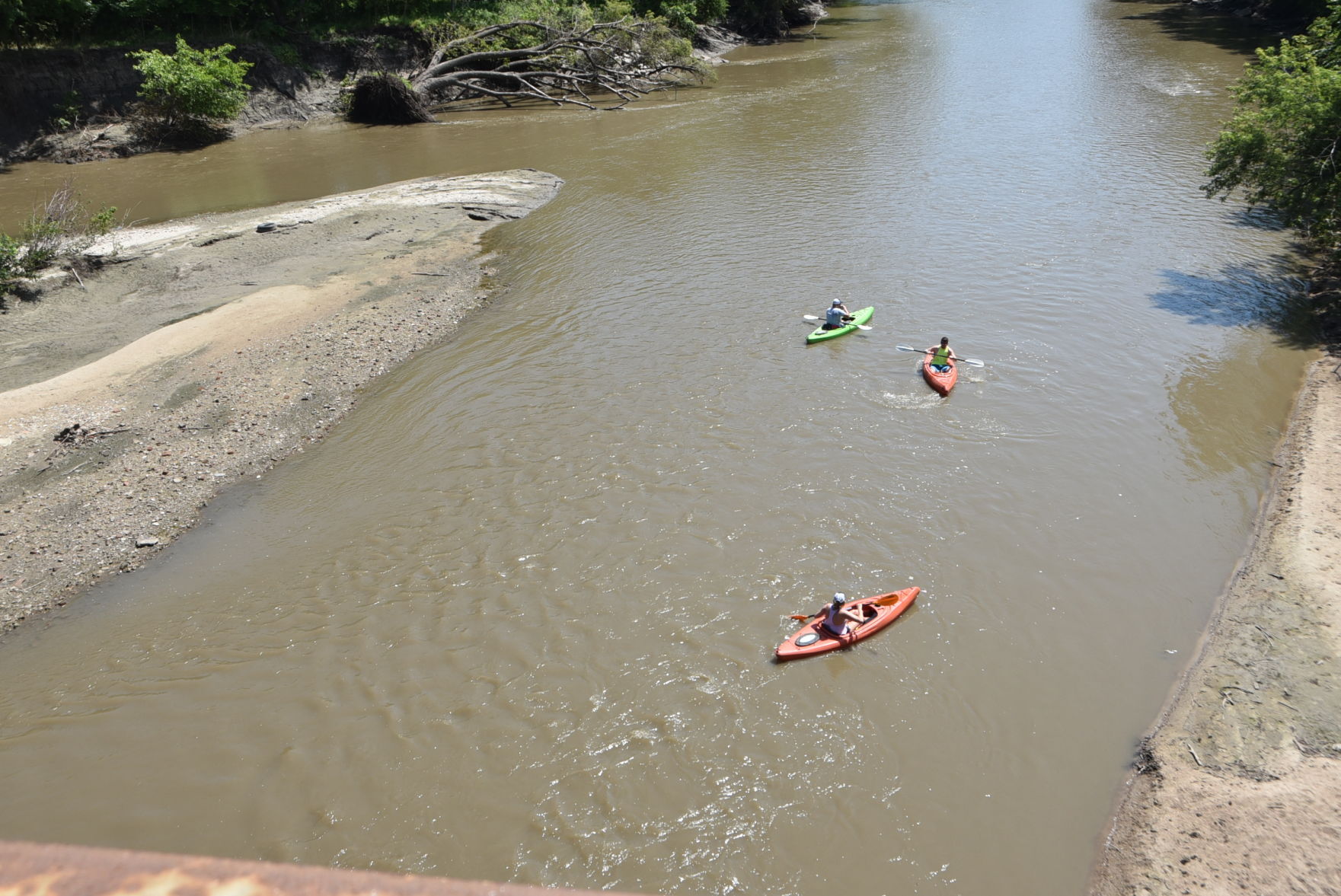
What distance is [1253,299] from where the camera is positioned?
16.5 m

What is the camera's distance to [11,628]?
32.1 ft

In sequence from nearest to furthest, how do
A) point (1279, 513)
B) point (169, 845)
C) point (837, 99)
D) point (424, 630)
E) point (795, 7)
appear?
point (169, 845) → point (424, 630) → point (1279, 513) → point (837, 99) → point (795, 7)

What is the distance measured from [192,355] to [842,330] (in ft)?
37.5

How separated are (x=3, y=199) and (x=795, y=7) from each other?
135ft

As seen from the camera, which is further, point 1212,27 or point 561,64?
point 1212,27

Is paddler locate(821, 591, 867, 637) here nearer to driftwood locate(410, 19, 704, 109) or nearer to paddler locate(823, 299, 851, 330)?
paddler locate(823, 299, 851, 330)

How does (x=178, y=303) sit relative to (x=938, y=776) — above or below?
above

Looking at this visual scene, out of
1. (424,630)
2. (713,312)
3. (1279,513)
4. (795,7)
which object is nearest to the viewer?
(424,630)

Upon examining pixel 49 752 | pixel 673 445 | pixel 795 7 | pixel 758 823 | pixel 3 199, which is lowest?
pixel 758 823

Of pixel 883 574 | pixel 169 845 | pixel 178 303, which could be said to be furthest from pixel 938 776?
pixel 178 303

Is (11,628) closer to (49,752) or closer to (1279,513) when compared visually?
(49,752)

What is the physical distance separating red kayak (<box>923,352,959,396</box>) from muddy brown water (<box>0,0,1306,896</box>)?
32 centimetres

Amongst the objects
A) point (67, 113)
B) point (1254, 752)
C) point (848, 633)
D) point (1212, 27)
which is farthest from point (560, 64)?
point (1254, 752)

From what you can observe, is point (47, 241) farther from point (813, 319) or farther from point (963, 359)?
point (963, 359)
